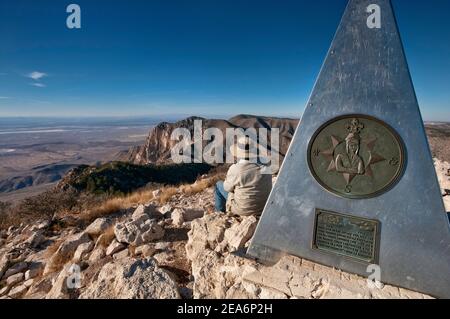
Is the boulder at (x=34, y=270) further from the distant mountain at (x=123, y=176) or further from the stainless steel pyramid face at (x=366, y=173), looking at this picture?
the distant mountain at (x=123, y=176)

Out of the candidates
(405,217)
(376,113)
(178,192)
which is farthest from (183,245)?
(178,192)

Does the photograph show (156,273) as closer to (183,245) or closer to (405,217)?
(183,245)

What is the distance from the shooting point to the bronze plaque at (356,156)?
247 centimetres

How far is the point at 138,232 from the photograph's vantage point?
14.3 ft

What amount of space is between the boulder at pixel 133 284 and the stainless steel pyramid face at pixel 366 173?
1.55 metres

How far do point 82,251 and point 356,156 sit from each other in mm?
4717

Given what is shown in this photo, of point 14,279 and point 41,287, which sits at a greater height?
point 41,287

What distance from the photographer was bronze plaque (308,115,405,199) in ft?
8.12

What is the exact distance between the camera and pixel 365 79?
8.31ft

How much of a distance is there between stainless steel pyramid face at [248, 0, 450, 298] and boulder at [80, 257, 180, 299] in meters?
1.55

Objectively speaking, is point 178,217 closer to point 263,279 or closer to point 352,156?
point 263,279

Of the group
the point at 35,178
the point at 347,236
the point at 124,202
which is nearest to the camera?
the point at 347,236

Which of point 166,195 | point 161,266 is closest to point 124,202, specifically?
point 166,195
